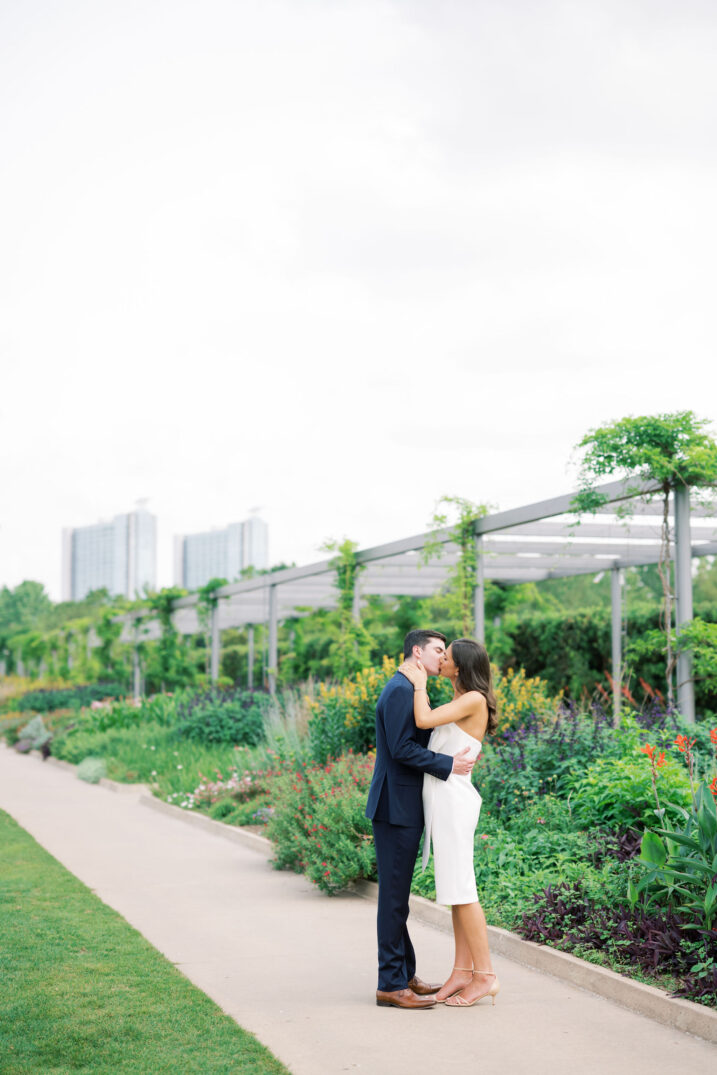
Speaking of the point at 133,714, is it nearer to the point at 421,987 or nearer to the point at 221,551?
the point at 421,987

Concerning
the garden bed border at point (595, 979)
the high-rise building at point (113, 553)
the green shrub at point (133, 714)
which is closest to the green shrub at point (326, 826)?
the garden bed border at point (595, 979)

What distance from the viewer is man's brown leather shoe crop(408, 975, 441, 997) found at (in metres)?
4.33

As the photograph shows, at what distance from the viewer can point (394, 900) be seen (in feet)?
13.8

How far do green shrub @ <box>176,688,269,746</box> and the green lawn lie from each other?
7480mm

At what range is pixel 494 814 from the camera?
6.88 meters

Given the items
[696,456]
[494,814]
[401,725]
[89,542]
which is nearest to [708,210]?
[696,456]

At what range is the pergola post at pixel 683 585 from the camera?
341 inches

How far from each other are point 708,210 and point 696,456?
4.46 metres

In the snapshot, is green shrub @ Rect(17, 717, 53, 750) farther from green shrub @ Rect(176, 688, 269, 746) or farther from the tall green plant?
green shrub @ Rect(176, 688, 269, 746)

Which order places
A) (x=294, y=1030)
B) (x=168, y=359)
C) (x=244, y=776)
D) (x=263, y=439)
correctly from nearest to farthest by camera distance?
(x=294, y=1030), (x=244, y=776), (x=168, y=359), (x=263, y=439)

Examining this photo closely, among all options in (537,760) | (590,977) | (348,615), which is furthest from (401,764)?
(348,615)

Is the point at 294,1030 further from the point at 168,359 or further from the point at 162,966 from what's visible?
the point at 168,359

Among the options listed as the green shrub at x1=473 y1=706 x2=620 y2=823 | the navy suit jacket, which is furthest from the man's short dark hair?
the green shrub at x1=473 y1=706 x2=620 y2=823

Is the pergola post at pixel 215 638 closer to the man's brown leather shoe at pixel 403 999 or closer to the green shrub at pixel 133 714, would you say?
the green shrub at pixel 133 714
